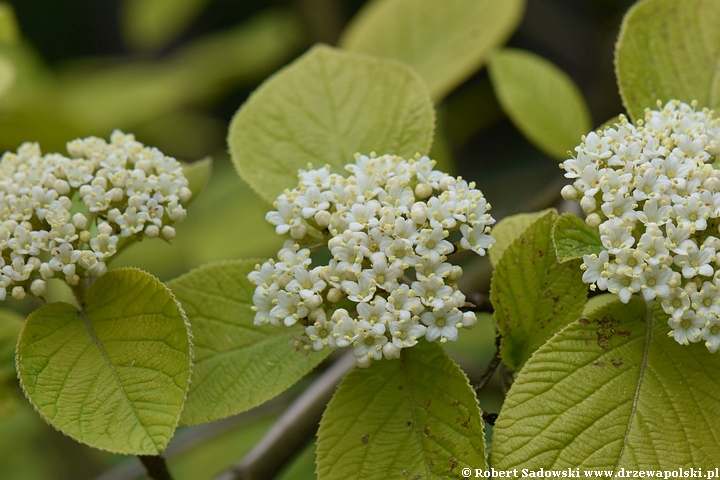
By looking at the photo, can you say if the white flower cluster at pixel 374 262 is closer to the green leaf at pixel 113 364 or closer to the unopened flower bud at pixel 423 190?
the unopened flower bud at pixel 423 190

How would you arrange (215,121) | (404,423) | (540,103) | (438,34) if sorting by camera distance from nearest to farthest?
(404,423)
(540,103)
(438,34)
(215,121)

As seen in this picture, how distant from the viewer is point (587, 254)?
112 cm

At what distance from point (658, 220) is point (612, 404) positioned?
0.30 metres

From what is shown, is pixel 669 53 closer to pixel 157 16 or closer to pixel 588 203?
pixel 588 203

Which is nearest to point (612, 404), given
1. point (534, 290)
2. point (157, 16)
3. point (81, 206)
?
point (534, 290)

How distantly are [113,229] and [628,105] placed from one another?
103 centimetres

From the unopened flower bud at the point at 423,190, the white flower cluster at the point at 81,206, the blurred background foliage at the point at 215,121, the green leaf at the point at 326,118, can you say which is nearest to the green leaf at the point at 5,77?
the blurred background foliage at the point at 215,121

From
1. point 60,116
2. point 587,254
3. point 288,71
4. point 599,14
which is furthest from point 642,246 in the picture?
point 599,14

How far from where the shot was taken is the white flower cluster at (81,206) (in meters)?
1.20

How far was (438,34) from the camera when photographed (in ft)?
7.46

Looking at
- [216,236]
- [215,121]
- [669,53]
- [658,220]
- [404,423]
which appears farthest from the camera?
[215,121]

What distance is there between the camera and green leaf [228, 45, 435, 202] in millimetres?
1478

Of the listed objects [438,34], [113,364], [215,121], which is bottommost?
[215,121]

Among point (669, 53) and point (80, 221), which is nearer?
point (80, 221)
